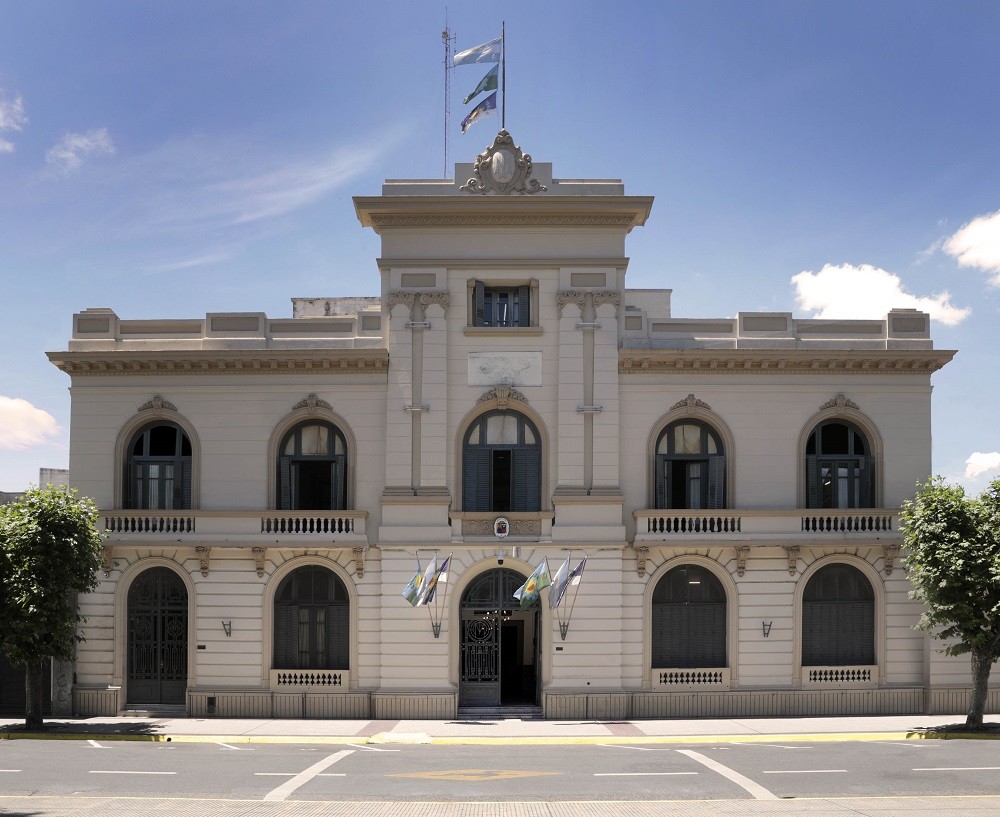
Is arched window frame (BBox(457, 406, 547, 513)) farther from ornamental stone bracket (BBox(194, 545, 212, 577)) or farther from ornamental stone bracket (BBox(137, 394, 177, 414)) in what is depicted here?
ornamental stone bracket (BBox(137, 394, 177, 414))

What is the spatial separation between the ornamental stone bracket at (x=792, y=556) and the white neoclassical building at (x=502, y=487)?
70 millimetres

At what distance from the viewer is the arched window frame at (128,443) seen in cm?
3216

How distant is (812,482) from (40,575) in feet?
79.6

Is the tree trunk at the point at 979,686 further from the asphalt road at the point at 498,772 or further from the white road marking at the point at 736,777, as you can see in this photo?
the white road marking at the point at 736,777

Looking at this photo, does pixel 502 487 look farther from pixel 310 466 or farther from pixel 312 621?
pixel 312 621

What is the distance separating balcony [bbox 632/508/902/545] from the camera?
3120cm

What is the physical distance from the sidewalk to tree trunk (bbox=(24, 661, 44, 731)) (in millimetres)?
417

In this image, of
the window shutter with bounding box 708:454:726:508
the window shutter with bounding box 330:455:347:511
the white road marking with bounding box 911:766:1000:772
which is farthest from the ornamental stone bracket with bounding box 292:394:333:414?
the white road marking with bounding box 911:766:1000:772

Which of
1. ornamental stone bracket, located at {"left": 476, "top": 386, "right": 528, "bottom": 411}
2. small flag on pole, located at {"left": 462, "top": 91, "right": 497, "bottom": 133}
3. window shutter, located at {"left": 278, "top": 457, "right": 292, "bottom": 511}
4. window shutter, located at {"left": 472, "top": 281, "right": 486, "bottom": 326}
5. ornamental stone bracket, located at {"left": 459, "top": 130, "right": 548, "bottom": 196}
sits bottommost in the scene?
window shutter, located at {"left": 278, "top": 457, "right": 292, "bottom": 511}

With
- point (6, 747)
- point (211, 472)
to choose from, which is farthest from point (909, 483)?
point (6, 747)

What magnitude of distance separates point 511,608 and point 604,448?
19.9 ft

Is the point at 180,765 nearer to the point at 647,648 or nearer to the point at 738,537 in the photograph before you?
the point at 647,648

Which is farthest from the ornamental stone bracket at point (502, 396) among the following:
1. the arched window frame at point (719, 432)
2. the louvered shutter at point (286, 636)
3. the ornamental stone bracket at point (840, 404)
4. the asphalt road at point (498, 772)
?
the asphalt road at point (498, 772)

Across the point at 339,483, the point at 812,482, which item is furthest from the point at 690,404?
the point at 339,483
